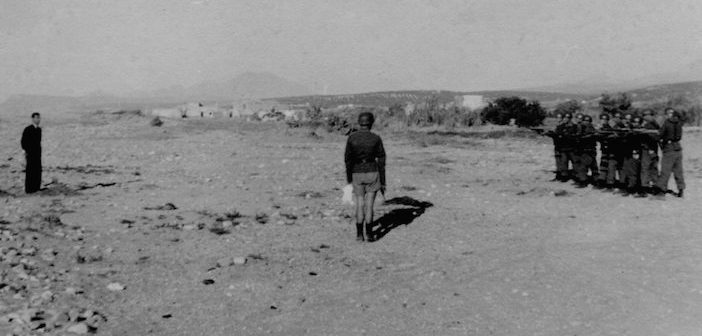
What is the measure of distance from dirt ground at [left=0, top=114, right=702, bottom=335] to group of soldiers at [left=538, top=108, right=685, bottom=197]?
A: 634mm

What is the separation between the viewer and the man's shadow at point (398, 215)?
980 centimetres

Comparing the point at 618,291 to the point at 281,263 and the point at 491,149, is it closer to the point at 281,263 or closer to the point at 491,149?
the point at 281,263

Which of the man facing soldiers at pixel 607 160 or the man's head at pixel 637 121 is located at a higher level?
the man's head at pixel 637 121

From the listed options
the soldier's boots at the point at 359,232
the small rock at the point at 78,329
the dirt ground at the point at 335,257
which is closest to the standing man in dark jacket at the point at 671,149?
the dirt ground at the point at 335,257

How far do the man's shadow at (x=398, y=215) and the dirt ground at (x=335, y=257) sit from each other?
0.05 metres

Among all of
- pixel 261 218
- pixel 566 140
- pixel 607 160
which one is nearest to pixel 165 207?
pixel 261 218

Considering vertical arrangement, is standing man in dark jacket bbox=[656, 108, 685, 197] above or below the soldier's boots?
above

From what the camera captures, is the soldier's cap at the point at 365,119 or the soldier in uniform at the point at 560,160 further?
A: the soldier in uniform at the point at 560,160

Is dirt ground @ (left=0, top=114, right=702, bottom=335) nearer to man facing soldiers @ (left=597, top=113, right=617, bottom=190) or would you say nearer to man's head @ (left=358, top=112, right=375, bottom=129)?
man facing soldiers @ (left=597, top=113, right=617, bottom=190)

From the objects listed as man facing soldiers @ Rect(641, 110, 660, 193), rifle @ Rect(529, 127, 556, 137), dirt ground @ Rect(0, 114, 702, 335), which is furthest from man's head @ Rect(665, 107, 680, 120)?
rifle @ Rect(529, 127, 556, 137)

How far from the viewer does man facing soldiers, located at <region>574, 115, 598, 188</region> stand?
13.6 meters

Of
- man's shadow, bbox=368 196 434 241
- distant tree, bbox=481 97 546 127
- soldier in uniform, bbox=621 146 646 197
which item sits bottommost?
man's shadow, bbox=368 196 434 241

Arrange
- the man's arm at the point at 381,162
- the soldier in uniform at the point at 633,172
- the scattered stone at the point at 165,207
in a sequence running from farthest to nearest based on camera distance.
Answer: the soldier in uniform at the point at 633,172
the scattered stone at the point at 165,207
the man's arm at the point at 381,162

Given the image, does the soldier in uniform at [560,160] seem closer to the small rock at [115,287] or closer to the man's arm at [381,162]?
the man's arm at [381,162]
